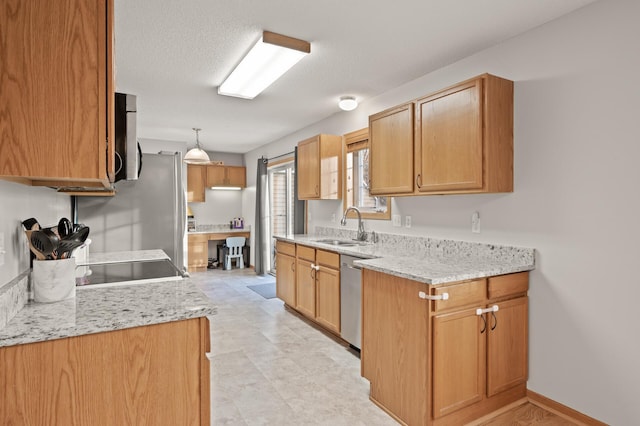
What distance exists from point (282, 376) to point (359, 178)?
2332 mm

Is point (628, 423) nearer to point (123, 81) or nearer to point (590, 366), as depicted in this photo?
point (590, 366)

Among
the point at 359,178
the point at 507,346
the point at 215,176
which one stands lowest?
the point at 507,346

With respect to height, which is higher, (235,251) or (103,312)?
(103,312)

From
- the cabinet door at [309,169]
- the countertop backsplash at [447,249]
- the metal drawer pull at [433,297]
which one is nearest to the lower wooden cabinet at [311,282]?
the countertop backsplash at [447,249]

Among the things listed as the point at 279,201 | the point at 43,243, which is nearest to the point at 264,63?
the point at 43,243

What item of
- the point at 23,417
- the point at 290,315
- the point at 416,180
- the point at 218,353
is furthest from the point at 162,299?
the point at 290,315

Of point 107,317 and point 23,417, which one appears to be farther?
point 107,317

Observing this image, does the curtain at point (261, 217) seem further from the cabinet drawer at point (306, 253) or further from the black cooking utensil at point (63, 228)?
the black cooking utensil at point (63, 228)

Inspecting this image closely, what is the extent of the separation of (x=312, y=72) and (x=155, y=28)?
1.26 metres

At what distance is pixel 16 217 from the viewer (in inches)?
60.6

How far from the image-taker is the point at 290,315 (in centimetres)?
424

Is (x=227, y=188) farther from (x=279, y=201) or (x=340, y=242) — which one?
(x=340, y=242)

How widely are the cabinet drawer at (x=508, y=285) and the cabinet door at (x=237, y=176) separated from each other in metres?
6.19

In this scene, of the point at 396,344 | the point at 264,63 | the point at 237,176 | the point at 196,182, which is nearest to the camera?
the point at 396,344
